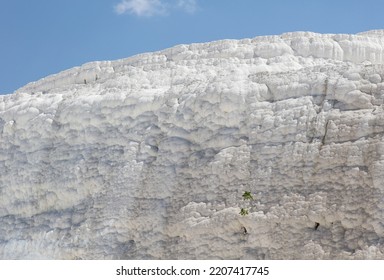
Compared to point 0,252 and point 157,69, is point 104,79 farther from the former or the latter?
point 0,252

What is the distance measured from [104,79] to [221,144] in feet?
21.8

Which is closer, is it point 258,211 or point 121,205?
point 258,211

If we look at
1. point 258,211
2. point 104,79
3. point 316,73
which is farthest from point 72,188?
point 316,73

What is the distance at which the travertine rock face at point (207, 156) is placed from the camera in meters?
18.4

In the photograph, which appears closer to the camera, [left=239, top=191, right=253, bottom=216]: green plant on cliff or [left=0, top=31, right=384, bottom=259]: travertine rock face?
[left=0, top=31, right=384, bottom=259]: travertine rock face

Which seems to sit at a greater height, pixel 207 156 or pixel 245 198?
pixel 207 156

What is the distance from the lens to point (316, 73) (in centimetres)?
2061

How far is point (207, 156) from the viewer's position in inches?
813

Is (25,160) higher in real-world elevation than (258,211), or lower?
higher

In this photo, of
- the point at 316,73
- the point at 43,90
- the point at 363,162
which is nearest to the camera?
the point at 363,162

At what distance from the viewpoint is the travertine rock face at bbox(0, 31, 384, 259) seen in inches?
723

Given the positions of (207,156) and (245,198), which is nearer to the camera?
(245,198)

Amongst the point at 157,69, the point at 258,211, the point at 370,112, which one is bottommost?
the point at 258,211

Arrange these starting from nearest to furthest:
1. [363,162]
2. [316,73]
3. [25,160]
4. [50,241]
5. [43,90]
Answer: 1. [363,162]
2. [316,73]
3. [50,241]
4. [25,160]
5. [43,90]
